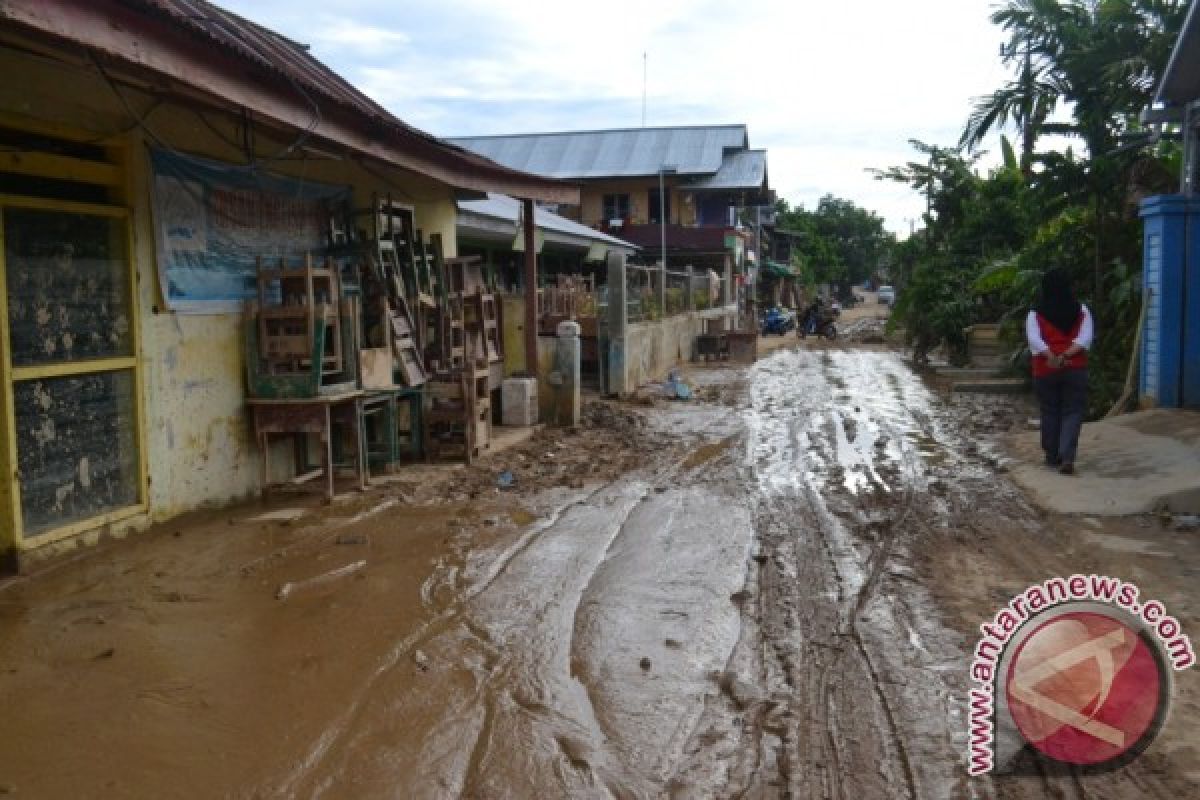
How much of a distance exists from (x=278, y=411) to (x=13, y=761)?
427cm

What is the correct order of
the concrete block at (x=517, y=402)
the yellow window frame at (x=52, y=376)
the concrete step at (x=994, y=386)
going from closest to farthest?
the yellow window frame at (x=52, y=376) → the concrete block at (x=517, y=402) → the concrete step at (x=994, y=386)

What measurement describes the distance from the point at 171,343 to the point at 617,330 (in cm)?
938

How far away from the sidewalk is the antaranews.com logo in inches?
148

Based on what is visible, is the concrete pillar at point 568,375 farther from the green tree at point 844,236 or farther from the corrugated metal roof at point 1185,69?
the green tree at point 844,236

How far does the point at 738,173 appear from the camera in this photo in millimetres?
39906

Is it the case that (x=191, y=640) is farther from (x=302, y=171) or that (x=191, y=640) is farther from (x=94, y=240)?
(x=302, y=171)

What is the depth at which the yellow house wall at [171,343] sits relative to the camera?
579cm

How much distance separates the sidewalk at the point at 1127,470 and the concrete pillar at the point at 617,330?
682cm

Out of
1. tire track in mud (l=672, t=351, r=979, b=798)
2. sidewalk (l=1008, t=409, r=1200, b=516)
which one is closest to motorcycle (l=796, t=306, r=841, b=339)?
tire track in mud (l=672, t=351, r=979, b=798)

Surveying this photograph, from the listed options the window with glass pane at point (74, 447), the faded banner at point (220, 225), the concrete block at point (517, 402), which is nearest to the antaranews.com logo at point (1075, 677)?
the window with glass pane at point (74, 447)

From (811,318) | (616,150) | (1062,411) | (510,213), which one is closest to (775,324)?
(811,318)

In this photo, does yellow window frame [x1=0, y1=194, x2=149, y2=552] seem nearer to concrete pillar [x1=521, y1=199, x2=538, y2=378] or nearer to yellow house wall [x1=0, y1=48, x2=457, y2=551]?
yellow house wall [x1=0, y1=48, x2=457, y2=551]

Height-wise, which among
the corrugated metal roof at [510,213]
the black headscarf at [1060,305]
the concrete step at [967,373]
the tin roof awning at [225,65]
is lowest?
the concrete step at [967,373]

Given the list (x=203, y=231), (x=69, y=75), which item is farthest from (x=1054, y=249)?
(x=69, y=75)
